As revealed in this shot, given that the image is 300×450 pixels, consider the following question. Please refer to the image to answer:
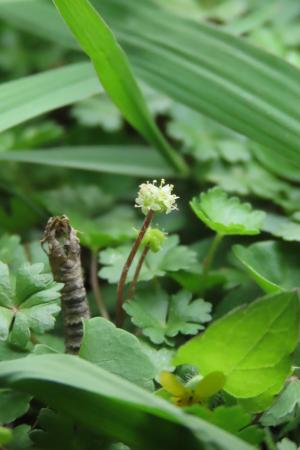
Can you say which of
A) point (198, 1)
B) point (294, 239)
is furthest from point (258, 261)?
point (198, 1)

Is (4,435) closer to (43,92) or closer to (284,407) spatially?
(284,407)

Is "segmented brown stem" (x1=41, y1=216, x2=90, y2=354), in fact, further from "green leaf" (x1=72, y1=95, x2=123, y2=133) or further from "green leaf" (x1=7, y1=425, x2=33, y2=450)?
"green leaf" (x1=72, y1=95, x2=123, y2=133)

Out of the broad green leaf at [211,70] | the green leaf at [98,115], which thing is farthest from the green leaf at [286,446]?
the green leaf at [98,115]

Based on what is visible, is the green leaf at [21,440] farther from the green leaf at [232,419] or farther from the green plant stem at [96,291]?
the green plant stem at [96,291]

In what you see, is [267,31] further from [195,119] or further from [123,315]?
[123,315]

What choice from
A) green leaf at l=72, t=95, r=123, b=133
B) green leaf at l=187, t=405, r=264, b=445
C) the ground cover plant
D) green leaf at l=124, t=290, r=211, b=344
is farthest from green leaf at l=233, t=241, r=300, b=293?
green leaf at l=72, t=95, r=123, b=133

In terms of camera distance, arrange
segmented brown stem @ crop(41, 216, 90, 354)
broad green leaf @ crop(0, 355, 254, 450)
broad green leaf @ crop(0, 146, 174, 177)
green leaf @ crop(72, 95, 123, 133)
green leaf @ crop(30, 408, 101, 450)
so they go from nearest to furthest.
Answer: broad green leaf @ crop(0, 355, 254, 450), green leaf @ crop(30, 408, 101, 450), segmented brown stem @ crop(41, 216, 90, 354), broad green leaf @ crop(0, 146, 174, 177), green leaf @ crop(72, 95, 123, 133)
